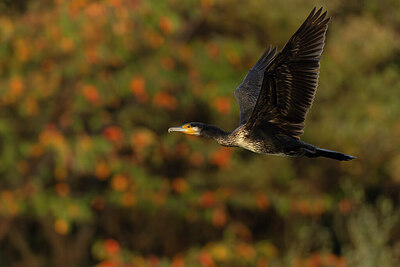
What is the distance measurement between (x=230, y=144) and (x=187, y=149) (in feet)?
17.5

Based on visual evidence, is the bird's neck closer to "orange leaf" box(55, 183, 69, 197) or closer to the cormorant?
the cormorant

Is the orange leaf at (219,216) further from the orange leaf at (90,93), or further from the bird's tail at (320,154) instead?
the bird's tail at (320,154)

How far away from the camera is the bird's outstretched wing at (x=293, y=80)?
7.97 feet

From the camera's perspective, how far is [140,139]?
284 inches

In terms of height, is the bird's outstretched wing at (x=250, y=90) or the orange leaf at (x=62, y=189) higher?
the bird's outstretched wing at (x=250, y=90)

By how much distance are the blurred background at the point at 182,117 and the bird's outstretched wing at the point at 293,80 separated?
4.20 metres

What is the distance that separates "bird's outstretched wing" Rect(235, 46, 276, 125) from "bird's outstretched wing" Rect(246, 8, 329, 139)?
1.12 feet

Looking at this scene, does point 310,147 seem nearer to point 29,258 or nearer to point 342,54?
point 342,54

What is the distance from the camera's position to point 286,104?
255 centimetres

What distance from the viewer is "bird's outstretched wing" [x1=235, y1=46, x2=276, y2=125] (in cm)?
304

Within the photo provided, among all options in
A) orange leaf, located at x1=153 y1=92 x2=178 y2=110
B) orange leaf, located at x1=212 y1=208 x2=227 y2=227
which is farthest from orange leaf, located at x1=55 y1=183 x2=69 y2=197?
orange leaf, located at x1=212 y1=208 x2=227 y2=227

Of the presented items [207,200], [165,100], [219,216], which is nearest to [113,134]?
[165,100]

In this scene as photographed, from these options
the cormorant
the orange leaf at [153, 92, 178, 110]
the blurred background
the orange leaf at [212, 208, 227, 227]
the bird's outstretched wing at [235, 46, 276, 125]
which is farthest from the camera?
the orange leaf at [212, 208, 227, 227]

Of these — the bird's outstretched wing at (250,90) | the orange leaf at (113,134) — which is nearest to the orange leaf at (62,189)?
the orange leaf at (113,134)
